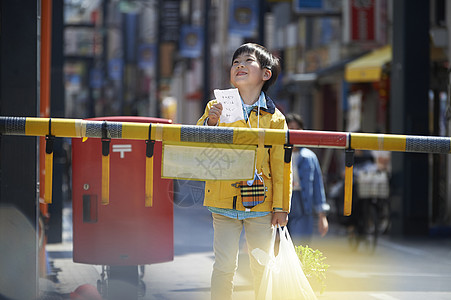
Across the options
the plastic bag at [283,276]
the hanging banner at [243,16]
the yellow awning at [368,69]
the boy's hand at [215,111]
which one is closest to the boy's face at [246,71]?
the boy's hand at [215,111]

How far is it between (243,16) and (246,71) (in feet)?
65.4

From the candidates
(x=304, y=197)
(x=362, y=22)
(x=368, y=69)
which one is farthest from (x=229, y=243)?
(x=362, y=22)

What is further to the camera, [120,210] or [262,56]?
[120,210]

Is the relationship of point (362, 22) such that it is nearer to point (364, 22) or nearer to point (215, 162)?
point (364, 22)

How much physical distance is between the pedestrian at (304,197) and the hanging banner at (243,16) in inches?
660

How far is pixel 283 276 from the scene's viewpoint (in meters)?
5.18

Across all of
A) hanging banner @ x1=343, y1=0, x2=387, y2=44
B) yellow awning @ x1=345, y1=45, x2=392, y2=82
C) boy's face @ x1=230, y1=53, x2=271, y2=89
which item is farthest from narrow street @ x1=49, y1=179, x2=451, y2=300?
hanging banner @ x1=343, y1=0, x2=387, y2=44

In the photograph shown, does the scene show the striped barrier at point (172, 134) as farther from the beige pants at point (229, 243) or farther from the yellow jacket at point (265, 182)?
the beige pants at point (229, 243)

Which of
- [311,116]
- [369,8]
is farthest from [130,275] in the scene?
[311,116]

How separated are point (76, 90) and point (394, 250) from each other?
262 feet

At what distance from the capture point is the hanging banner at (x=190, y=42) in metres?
33.9

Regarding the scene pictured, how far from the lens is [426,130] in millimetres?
13719

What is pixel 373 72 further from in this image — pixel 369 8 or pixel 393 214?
pixel 393 214

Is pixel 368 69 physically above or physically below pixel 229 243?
above
